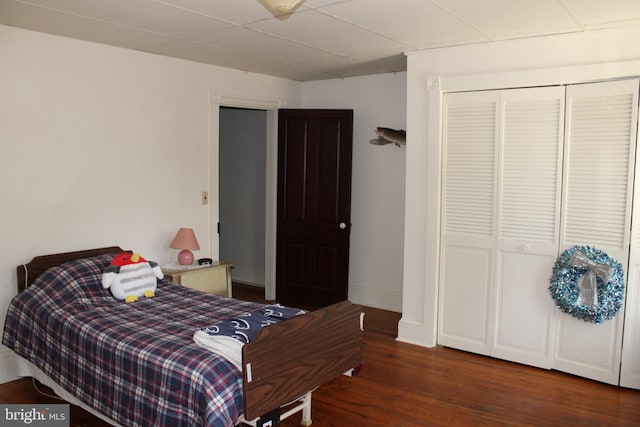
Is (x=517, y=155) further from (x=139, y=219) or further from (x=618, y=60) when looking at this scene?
(x=139, y=219)

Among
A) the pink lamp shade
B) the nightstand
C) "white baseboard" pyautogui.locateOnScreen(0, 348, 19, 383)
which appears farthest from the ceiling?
"white baseboard" pyautogui.locateOnScreen(0, 348, 19, 383)

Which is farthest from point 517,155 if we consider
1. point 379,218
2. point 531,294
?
point 379,218

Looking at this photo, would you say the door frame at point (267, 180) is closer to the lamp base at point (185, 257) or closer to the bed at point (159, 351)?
the lamp base at point (185, 257)

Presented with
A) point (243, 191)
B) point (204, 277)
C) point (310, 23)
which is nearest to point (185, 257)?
point (204, 277)

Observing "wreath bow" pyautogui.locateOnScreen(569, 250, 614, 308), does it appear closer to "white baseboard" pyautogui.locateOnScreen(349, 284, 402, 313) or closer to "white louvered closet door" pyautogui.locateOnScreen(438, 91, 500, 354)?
"white louvered closet door" pyautogui.locateOnScreen(438, 91, 500, 354)

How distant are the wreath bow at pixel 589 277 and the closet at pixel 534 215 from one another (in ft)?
0.48

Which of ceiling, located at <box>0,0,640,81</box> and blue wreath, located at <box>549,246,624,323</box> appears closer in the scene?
ceiling, located at <box>0,0,640,81</box>

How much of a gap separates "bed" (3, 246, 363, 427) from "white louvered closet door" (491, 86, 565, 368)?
4.83ft

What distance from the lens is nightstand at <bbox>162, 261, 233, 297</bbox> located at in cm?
436

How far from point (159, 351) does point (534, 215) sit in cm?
281

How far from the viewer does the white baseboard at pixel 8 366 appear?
3.66m

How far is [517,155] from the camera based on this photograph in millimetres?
3990

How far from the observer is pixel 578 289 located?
12.0 ft

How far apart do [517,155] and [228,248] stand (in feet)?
12.7
